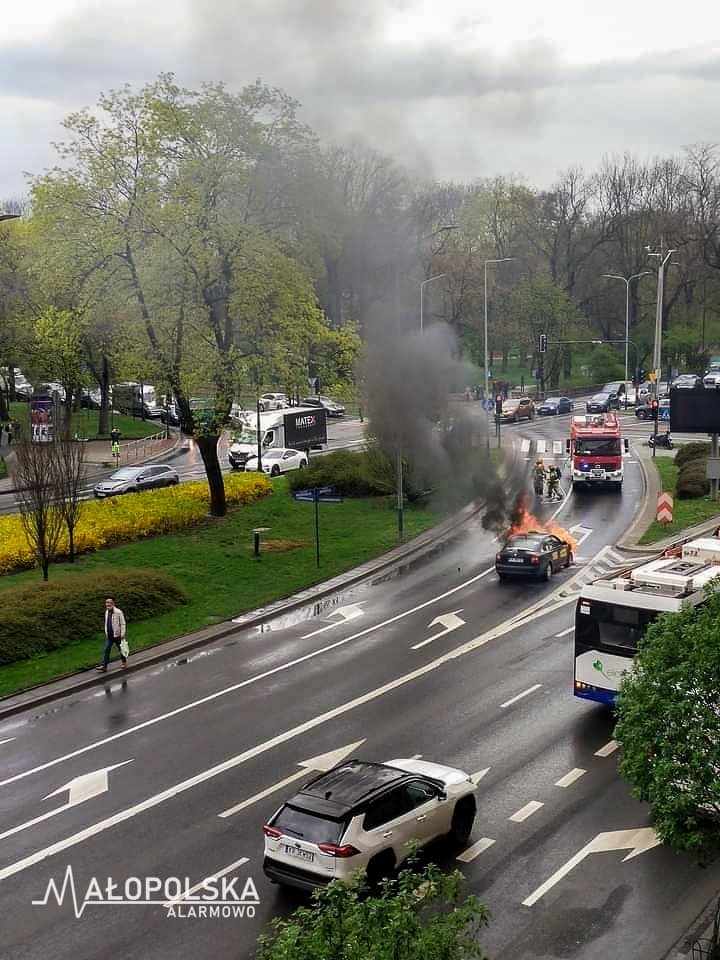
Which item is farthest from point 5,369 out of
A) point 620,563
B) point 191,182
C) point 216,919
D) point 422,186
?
point 216,919

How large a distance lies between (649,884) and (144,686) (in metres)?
13.4

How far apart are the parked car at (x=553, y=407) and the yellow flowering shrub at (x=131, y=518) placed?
4703 cm

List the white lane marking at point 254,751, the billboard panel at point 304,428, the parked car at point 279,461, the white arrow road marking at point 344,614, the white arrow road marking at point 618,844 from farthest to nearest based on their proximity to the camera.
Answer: the billboard panel at point 304,428
the parked car at point 279,461
the white arrow road marking at point 344,614
the white lane marking at point 254,751
the white arrow road marking at point 618,844

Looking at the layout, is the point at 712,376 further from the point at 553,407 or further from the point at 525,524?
the point at 525,524

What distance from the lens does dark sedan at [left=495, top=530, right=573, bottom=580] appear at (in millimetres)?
34000

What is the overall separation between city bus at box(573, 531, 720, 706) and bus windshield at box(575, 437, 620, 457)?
3008 cm

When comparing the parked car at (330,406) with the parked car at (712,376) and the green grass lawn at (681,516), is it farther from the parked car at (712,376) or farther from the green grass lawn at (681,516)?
the green grass lawn at (681,516)

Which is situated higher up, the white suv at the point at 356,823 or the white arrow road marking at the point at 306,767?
the white suv at the point at 356,823

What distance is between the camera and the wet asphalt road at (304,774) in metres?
14.0

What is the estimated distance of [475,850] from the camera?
15961 mm

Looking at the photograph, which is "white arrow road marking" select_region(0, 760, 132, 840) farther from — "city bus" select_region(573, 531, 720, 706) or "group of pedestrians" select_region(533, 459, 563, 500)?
"group of pedestrians" select_region(533, 459, 563, 500)

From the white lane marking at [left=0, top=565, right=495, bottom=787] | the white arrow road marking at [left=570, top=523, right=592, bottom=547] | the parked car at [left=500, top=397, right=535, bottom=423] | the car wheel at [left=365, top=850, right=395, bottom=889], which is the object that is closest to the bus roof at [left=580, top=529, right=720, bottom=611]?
the car wheel at [left=365, top=850, right=395, bottom=889]

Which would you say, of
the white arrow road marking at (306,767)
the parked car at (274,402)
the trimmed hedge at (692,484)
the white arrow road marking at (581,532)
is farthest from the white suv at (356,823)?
the parked car at (274,402)

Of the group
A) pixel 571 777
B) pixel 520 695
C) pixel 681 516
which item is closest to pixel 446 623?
pixel 520 695
